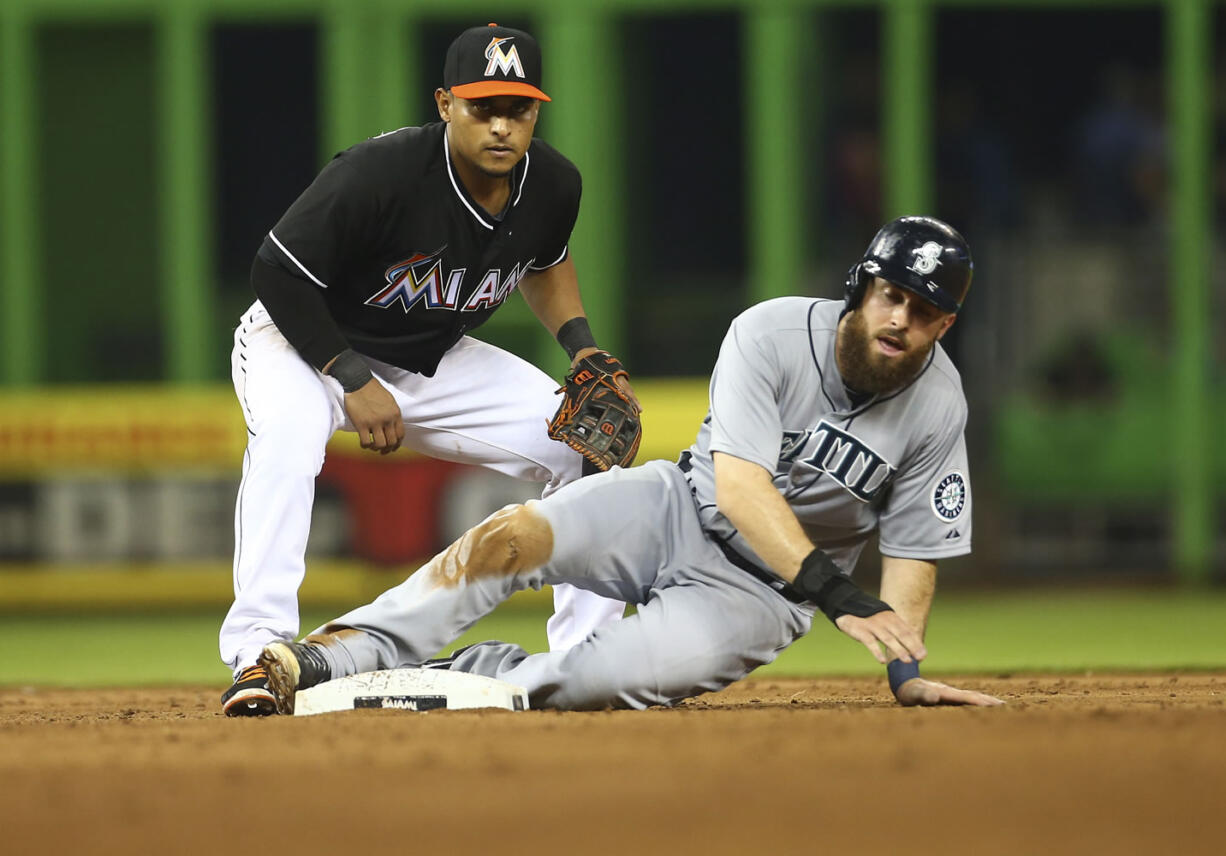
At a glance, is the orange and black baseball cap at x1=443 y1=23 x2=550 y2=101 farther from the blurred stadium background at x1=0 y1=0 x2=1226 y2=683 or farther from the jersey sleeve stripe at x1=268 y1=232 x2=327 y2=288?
the blurred stadium background at x1=0 y1=0 x2=1226 y2=683

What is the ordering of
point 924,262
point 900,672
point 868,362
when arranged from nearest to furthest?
point 924,262 → point 868,362 → point 900,672

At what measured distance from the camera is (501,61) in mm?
4305

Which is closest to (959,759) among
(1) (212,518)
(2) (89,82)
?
(1) (212,518)

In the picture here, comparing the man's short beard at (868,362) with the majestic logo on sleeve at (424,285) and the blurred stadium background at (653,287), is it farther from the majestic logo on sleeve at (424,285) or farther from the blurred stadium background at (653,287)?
the blurred stadium background at (653,287)

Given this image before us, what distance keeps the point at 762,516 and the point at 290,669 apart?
1144mm

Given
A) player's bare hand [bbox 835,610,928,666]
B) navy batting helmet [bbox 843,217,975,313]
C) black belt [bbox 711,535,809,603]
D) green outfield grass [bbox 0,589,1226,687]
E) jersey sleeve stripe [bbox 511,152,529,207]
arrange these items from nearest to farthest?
1. player's bare hand [bbox 835,610,928,666]
2. navy batting helmet [bbox 843,217,975,313]
3. black belt [bbox 711,535,809,603]
4. jersey sleeve stripe [bbox 511,152,529,207]
5. green outfield grass [bbox 0,589,1226,687]

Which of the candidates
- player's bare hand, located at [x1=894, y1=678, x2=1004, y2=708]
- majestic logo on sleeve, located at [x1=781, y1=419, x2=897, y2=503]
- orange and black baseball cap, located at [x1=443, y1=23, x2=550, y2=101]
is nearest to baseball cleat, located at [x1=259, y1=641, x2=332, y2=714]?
majestic logo on sleeve, located at [x1=781, y1=419, x2=897, y2=503]

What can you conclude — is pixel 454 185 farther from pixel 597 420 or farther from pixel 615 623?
pixel 615 623

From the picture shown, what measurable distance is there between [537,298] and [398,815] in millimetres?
2306

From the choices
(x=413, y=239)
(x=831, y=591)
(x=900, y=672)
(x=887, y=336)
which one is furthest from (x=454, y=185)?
(x=900, y=672)

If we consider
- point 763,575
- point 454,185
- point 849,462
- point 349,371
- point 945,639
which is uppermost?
point 454,185

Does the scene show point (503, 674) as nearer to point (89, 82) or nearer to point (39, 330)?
point (39, 330)

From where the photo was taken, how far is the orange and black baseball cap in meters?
4.29

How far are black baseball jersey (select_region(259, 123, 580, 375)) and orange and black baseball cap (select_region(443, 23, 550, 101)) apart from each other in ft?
0.84
